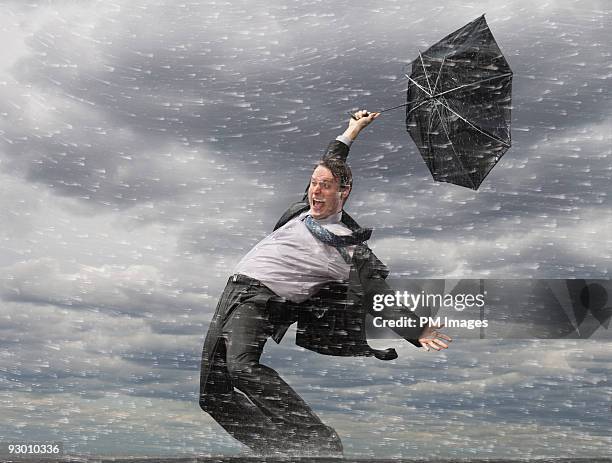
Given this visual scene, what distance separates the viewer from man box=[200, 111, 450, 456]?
6488 millimetres

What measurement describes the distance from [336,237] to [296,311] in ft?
2.30

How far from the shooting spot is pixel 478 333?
7.20 metres

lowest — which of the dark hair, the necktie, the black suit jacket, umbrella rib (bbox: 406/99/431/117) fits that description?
the black suit jacket

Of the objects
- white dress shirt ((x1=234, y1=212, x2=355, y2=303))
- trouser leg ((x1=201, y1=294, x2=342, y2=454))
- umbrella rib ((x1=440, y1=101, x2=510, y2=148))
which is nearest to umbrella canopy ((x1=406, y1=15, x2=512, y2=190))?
umbrella rib ((x1=440, y1=101, x2=510, y2=148))

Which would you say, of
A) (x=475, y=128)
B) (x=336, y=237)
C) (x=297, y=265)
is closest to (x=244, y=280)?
(x=297, y=265)

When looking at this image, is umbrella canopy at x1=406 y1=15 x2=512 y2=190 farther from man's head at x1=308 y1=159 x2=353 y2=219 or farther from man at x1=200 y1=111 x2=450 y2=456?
man's head at x1=308 y1=159 x2=353 y2=219

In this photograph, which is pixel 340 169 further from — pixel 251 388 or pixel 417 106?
pixel 251 388

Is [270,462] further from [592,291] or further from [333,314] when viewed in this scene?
[592,291]

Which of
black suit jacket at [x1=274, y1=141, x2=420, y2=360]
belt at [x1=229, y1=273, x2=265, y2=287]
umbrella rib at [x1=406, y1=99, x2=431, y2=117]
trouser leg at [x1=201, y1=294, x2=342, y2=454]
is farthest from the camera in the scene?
umbrella rib at [x1=406, y1=99, x2=431, y2=117]

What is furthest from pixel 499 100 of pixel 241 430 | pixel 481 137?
pixel 241 430

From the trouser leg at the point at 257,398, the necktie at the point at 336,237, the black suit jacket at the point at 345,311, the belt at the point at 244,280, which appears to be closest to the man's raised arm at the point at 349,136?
the black suit jacket at the point at 345,311

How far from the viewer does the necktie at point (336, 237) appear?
6.75m

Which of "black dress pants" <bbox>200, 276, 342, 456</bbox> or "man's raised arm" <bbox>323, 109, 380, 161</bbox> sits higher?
"man's raised arm" <bbox>323, 109, 380, 161</bbox>

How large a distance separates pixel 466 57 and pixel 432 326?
2283mm
